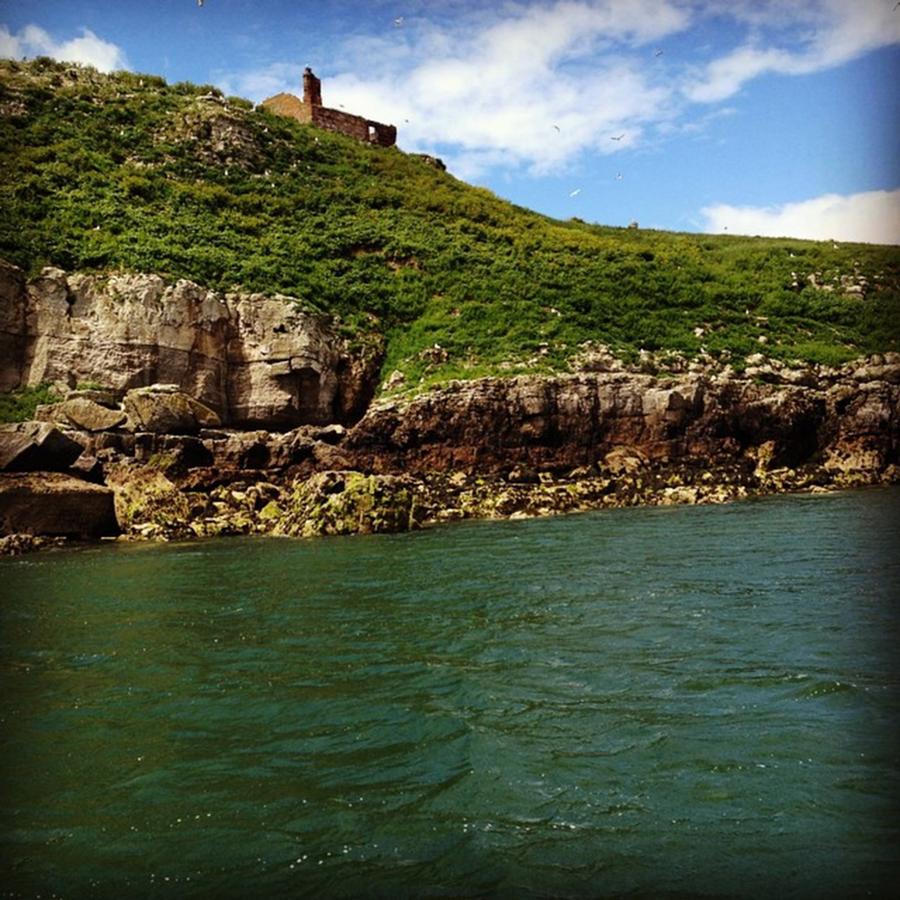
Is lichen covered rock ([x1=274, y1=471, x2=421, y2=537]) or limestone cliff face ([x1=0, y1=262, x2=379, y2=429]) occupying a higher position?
limestone cliff face ([x1=0, y1=262, x2=379, y2=429])

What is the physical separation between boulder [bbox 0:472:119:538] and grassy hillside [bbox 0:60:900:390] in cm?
1429

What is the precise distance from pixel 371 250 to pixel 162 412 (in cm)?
2226

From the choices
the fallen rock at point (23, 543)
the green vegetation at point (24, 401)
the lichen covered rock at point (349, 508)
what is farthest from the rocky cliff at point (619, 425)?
the green vegetation at point (24, 401)

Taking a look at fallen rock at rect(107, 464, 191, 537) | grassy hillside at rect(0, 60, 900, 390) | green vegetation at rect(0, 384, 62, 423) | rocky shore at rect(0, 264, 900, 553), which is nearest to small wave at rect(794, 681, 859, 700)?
rocky shore at rect(0, 264, 900, 553)

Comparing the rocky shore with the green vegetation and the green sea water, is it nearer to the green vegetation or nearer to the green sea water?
the green vegetation

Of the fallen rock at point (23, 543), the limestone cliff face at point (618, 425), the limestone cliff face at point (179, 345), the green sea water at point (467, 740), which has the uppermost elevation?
the limestone cliff face at point (179, 345)

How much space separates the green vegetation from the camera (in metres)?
26.4

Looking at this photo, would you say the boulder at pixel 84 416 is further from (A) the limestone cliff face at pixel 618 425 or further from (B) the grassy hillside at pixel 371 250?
(B) the grassy hillside at pixel 371 250

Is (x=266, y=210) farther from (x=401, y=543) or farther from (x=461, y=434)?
(x=401, y=543)

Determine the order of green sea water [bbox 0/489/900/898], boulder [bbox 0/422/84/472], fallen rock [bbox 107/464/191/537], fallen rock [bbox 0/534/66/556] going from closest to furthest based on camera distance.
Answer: green sea water [bbox 0/489/900/898], fallen rock [bbox 0/534/66/556], boulder [bbox 0/422/84/472], fallen rock [bbox 107/464/191/537]

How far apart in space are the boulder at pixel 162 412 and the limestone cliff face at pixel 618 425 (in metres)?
5.41

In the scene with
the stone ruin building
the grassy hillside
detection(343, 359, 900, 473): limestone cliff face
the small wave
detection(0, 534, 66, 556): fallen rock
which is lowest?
detection(0, 534, 66, 556): fallen rock

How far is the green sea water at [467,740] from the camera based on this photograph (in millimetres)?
3814

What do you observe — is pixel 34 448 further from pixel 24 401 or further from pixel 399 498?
pixel 399 498
